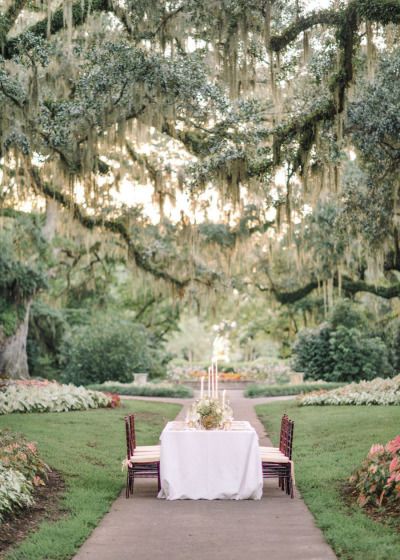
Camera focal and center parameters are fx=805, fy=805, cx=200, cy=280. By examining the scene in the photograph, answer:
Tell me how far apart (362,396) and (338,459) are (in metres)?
8.71

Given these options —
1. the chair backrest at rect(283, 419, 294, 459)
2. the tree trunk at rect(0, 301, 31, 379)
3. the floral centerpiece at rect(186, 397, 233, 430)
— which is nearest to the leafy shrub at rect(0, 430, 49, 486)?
the floral centerpiece at rect(186, 397, 233, 430)

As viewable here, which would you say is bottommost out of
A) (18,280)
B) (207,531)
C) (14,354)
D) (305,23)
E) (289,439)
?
(207,531)

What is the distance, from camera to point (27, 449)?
30.7 feet

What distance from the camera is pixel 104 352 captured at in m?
27.7

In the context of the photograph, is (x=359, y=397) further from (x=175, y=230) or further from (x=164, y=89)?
(x=164, y=89)

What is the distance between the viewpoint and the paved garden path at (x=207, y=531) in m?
6.02

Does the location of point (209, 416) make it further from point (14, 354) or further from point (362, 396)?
point (14, 354)

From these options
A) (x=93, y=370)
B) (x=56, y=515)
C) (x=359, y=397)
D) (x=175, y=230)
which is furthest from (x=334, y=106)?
(x=93, y=370)

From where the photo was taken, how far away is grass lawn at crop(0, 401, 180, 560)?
21.1 feet

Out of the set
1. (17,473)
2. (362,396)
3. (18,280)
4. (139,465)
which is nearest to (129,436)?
(139,465)

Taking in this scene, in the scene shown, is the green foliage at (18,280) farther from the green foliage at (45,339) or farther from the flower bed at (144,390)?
the green foliage at (45,339)

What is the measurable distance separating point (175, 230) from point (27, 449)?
46.9 feet

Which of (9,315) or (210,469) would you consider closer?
(210,469)

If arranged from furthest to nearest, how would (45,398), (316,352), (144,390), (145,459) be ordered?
(316,352), (144,390), (45,398), (145,459)
